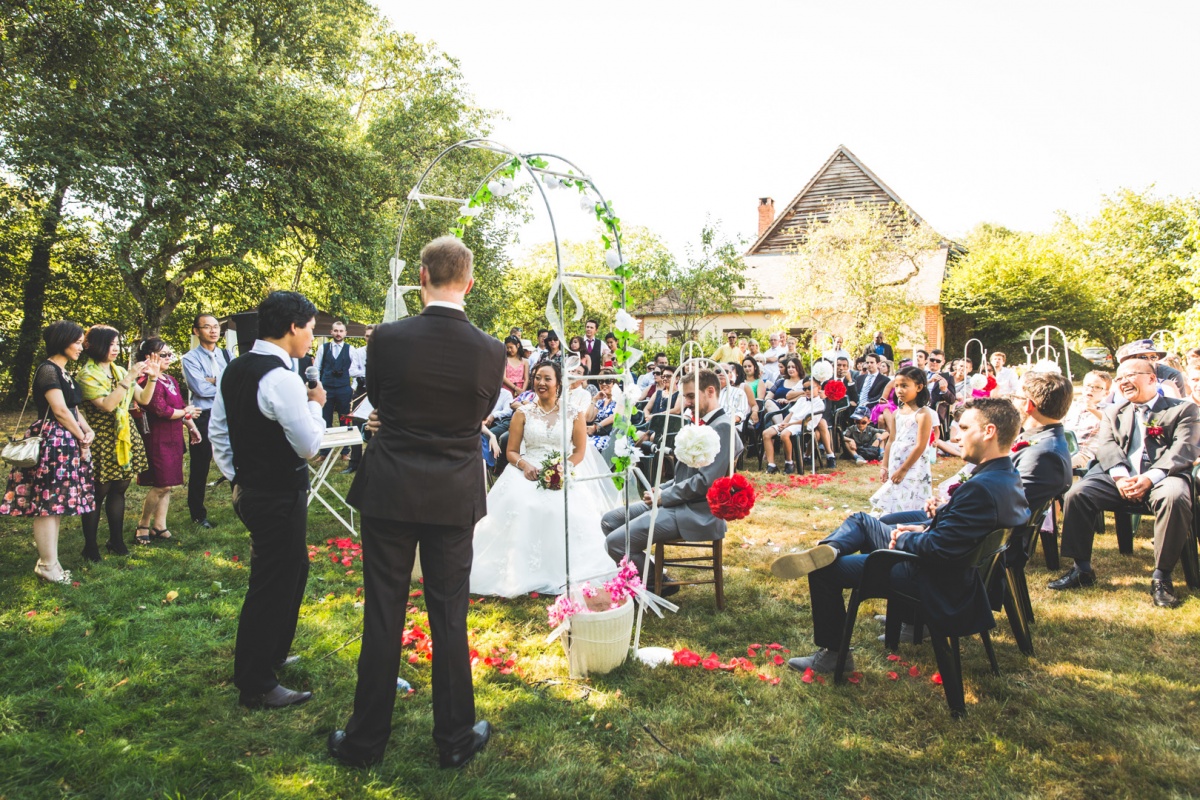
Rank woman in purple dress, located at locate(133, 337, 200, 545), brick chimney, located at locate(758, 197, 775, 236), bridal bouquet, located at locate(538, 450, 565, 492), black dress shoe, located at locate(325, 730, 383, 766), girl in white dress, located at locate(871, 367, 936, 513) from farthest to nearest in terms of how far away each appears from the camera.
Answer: brick chimney, located at locate(758, 197, 775, 236) → woman in purple dress, located at locate(133, 337, 200, 545) → girl in white dress, located at locate(871, 367, 936, 513) → bridal bouquet, located at locate(538, 450, 565, 492) → black dress shoe, located at locate(325, 730, 383, 766)

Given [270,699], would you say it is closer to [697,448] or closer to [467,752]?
[467,752]

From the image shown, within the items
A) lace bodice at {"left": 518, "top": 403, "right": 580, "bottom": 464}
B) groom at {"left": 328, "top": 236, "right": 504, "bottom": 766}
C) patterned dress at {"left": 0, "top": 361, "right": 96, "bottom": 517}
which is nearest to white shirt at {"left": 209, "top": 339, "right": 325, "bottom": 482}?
groom at {"left": 328, "top": 236, "right": 504, "bottom": 766}

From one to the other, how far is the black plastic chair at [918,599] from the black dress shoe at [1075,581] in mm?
1484

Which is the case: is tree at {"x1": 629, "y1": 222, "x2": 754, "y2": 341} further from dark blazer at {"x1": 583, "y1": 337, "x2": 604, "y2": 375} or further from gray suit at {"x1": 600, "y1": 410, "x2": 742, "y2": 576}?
gray suit at {"x1": 600, "y1": 410, "x2": 742, "y2": 576}

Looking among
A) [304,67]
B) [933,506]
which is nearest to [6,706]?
[933,506]

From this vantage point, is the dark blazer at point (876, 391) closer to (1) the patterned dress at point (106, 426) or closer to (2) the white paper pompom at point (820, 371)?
(2) the white paper pompom at point (820, 371)

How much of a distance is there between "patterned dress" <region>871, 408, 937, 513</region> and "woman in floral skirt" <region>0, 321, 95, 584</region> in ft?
19.6

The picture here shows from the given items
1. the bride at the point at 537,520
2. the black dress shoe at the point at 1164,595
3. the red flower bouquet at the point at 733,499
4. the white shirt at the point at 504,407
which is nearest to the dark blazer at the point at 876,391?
the white shirt at the point at 504,407

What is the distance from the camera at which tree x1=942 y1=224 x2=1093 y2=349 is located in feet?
78.8

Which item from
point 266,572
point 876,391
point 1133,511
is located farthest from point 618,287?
point 876,391

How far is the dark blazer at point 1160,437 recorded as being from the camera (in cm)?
456

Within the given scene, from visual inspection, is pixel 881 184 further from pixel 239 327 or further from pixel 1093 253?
pixel 239 327

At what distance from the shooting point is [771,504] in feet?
24.3

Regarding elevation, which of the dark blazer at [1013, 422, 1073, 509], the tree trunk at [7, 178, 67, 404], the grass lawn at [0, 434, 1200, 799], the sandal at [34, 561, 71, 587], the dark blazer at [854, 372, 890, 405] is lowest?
the grass lawn at [0, 434, 1200, 799]
